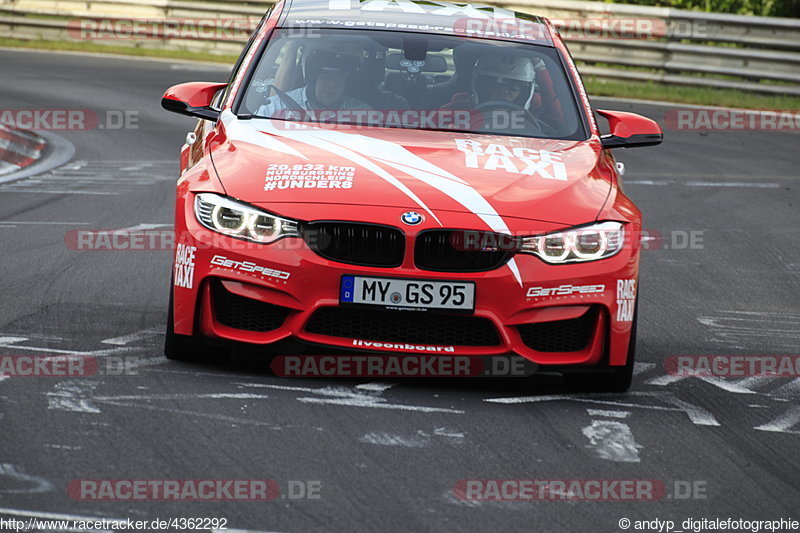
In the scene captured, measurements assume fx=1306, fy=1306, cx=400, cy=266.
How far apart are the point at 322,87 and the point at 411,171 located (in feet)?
4.13

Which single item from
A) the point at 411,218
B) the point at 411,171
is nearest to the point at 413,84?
the point at 411,171

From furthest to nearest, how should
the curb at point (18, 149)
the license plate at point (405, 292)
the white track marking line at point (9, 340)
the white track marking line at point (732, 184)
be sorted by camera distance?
the white track marking line at point (732, 184)
the curb at point (18, 149)
the white track marking line at point (9, 340)
the license plate at point (405, 292)

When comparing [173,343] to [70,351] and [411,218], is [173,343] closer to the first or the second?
[70,351]

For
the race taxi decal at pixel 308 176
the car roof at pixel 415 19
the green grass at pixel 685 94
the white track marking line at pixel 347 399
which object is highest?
the car roof at pixel 415 19

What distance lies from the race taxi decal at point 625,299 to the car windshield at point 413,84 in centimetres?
127

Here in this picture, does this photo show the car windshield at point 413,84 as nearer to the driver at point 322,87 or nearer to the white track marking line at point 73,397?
the driver at point 322,87

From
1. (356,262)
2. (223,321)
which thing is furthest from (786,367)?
(223,321)

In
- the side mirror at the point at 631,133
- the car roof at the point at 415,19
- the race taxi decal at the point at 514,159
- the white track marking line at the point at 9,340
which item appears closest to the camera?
the race taxi decal at the point at 514,159

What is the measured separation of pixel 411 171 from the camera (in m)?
5.63

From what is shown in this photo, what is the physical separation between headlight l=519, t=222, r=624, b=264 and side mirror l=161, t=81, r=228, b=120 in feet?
6.48

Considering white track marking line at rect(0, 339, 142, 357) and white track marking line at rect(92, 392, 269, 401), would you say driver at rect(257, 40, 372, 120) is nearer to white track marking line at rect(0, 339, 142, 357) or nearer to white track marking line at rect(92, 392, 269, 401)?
white track marking line at rect(0, 339, 142, 357)

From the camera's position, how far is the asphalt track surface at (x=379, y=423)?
4.11m

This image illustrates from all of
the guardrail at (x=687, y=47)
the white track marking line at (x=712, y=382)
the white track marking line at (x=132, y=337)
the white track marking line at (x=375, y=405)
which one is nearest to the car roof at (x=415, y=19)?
the white track marking line at (x=132, y=337)

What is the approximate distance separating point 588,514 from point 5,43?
21.3 meters
